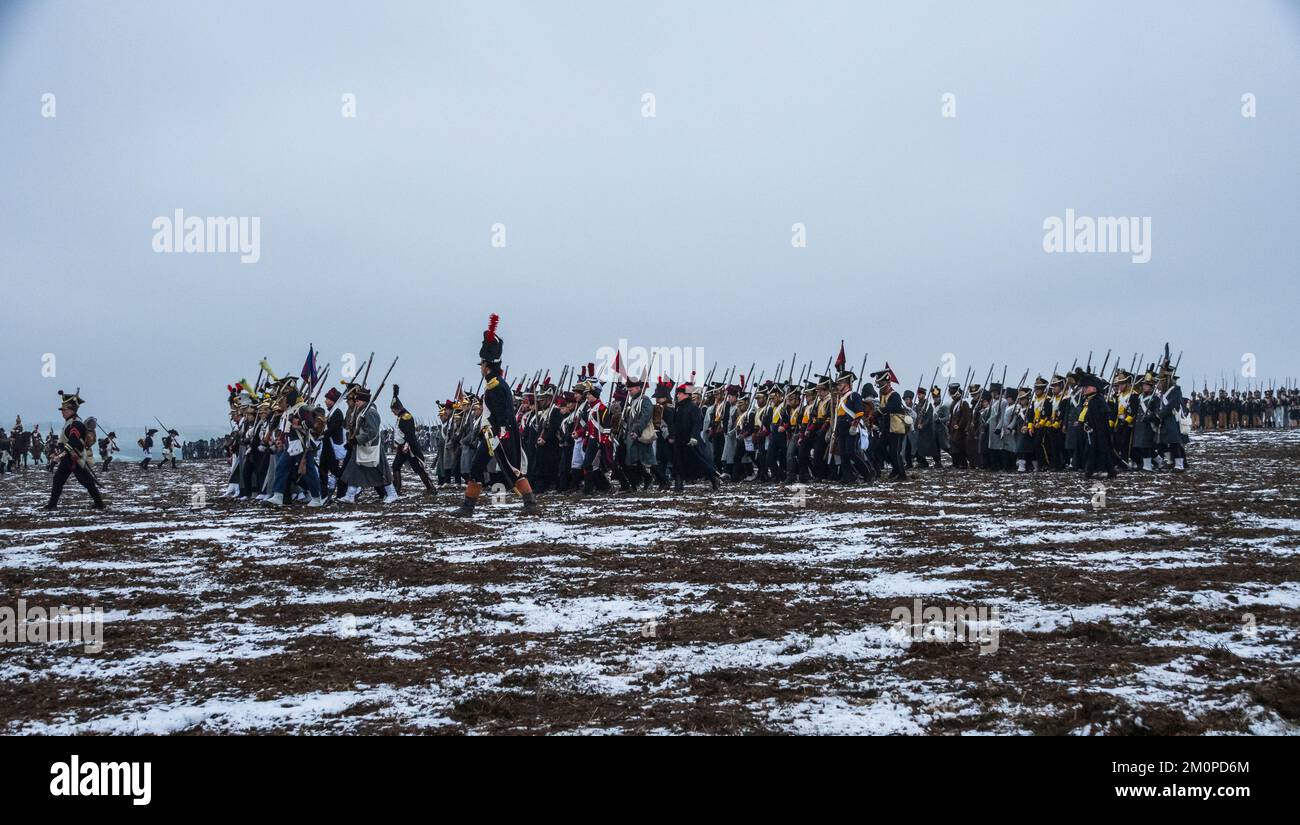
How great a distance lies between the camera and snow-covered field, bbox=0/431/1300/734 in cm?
414

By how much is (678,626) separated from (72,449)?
12926mm

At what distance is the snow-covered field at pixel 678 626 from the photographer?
13.6 ft

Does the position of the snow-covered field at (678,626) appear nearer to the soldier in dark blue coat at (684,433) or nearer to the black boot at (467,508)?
the black boot at (467,508)

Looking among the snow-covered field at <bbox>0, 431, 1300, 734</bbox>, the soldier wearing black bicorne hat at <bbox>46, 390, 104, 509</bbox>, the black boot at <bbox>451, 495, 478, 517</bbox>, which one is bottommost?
the snow-covered field at <bbox>0, 431, 1300, 734</bbox>

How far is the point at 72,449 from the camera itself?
1512cm

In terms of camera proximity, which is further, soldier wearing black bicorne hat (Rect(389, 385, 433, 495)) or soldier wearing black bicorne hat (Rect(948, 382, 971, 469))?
soldier wearing black bicorne hat (Rect(948, 382, 971, 469))

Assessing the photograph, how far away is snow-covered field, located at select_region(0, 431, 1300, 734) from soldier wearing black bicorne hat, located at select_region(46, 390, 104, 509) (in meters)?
4.09

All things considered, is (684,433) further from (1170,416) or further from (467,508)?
(1170,416)

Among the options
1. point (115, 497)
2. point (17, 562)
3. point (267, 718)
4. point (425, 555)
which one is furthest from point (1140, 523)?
point (115, 497)

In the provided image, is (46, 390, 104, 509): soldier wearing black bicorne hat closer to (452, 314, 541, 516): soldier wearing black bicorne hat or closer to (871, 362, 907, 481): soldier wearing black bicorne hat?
(452, 314, 541, 516): soldier wearing black bicorne hat

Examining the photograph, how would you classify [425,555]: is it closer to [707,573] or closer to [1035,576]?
[707,573]

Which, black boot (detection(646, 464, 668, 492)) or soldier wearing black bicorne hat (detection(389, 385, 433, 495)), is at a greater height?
soldier wearing black bicorne hat (detection(389, 385, 433, 495))

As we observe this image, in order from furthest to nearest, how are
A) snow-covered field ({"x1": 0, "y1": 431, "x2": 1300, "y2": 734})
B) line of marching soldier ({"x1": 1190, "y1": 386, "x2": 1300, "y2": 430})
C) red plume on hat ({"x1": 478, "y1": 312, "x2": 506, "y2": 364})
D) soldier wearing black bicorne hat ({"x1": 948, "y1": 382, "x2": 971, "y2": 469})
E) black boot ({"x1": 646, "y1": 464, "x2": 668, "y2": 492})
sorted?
1. line of marching soldier ({"x1": 1190, "y1": 386, "x2": 1300, "y2": 430})
2. soldier wearing black bicorne hat ({"x1": 948, "y1": 382, "x2": 971, "y2": 469})
3. black boot ({"x1": 646, "y1": 464, "x2": 668, "y2": 492})
4. red plume on hat ({"x1": 478, "y1": 312, "x2": 506, "y2": 364})
5. snow-covered field ({"x1": 0, "y1": 431, "x2": 1300, "y2": 734})

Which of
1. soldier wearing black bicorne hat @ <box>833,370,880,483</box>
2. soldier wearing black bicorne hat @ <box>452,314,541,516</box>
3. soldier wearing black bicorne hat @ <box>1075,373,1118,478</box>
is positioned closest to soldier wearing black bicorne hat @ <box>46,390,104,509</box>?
soldier wearing black bicorne hat @ <box>452,314,541,516</box>
